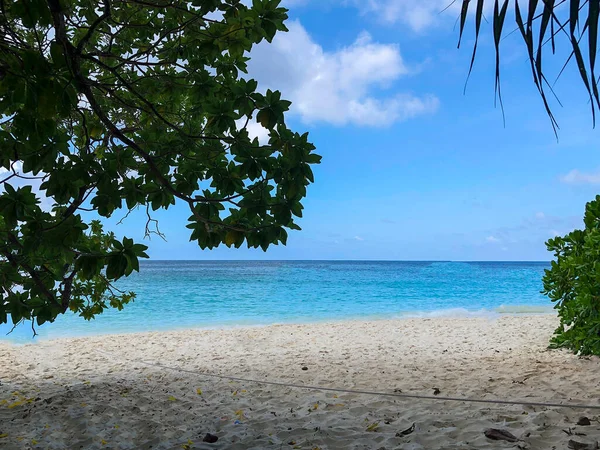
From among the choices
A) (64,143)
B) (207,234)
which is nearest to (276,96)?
(207,234)

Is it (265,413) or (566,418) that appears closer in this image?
(566,418)

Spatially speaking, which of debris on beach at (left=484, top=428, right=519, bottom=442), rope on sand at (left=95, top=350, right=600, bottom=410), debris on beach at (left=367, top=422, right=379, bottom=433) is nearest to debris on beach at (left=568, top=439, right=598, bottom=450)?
debris on beach at (left=484, top=428, right=519, bottom=442)

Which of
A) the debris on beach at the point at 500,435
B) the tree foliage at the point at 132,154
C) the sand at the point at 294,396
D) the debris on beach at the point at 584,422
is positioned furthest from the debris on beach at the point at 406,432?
the tree foliage at the point at 132,154

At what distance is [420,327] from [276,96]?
7.76 m

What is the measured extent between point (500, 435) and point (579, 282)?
248cm

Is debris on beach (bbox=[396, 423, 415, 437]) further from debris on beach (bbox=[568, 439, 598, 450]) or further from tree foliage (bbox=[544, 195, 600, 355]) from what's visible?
tree foliage (bbox=[544, 195, 600, 355])

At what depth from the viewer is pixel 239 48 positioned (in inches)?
108

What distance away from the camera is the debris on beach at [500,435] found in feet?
8.30

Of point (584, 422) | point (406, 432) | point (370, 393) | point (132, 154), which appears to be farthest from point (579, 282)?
point (132, 154)

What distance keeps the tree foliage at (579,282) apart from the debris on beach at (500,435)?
2.05 m

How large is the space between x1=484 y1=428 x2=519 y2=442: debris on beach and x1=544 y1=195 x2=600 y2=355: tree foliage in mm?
2051

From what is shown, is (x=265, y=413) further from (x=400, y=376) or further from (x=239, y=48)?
(x=239, y=48)

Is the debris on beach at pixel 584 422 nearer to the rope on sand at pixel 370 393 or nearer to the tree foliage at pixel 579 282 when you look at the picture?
the rope on sand at pixel 370 393

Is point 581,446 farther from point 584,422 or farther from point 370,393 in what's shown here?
point 370,393
